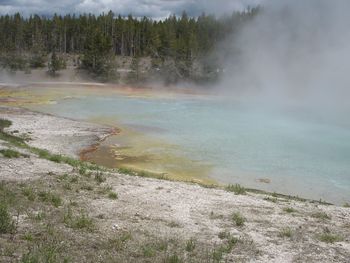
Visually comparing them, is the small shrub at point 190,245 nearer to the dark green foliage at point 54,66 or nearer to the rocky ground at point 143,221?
the rocky ground at point 143,221

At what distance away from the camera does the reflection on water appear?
56.0ft

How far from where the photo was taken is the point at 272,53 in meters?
62.8

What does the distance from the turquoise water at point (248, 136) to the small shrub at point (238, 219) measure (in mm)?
5790

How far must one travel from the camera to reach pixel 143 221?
30.2ft

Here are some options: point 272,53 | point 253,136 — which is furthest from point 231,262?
point 272,53

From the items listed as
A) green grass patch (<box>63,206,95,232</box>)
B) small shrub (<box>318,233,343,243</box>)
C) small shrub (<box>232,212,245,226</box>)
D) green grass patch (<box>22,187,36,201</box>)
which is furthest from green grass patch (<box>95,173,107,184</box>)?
small shrub (<box>318,233,343,243</box>)

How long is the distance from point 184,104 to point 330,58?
22759 mm

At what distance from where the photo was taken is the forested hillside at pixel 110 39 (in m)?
62.3

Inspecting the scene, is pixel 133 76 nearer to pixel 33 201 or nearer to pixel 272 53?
pixel 272 53

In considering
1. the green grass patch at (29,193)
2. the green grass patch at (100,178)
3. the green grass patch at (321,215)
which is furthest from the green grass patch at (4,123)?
the green grass patch at (321,215)

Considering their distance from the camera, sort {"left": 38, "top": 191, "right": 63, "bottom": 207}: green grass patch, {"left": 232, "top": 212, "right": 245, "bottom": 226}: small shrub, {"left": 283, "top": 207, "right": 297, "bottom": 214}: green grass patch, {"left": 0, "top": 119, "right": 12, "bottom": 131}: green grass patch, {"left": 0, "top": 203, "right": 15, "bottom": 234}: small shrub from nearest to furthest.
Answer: {"left": 0, "top": 203, "right": 15, "bottom": 234}: small shrub → {"left": 232, "top": 212, "right": 245, "bottom": 226}: small shrub → {"left": 38, "top": 191, "right": 63, "bottom": 207}: green grass patch → {"left": 283, "top": 207, "right": 297, "bottom": 214}: green grass patch → {"left": 0, "top": 119, "right": 12, "bottom": 131}: green grass patch

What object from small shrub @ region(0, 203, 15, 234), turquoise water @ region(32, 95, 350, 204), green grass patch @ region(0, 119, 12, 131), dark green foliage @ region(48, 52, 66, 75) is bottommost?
turquoise water @ region(32, 95, 350, 204)

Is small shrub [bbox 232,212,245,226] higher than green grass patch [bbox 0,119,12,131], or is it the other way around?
small shrub [bbox 232,212,245,226]

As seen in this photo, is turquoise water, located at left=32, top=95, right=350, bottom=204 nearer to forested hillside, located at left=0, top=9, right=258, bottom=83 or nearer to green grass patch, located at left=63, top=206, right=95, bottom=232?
green grass patch, located at left=63, top=206, right=95, bottom=232
